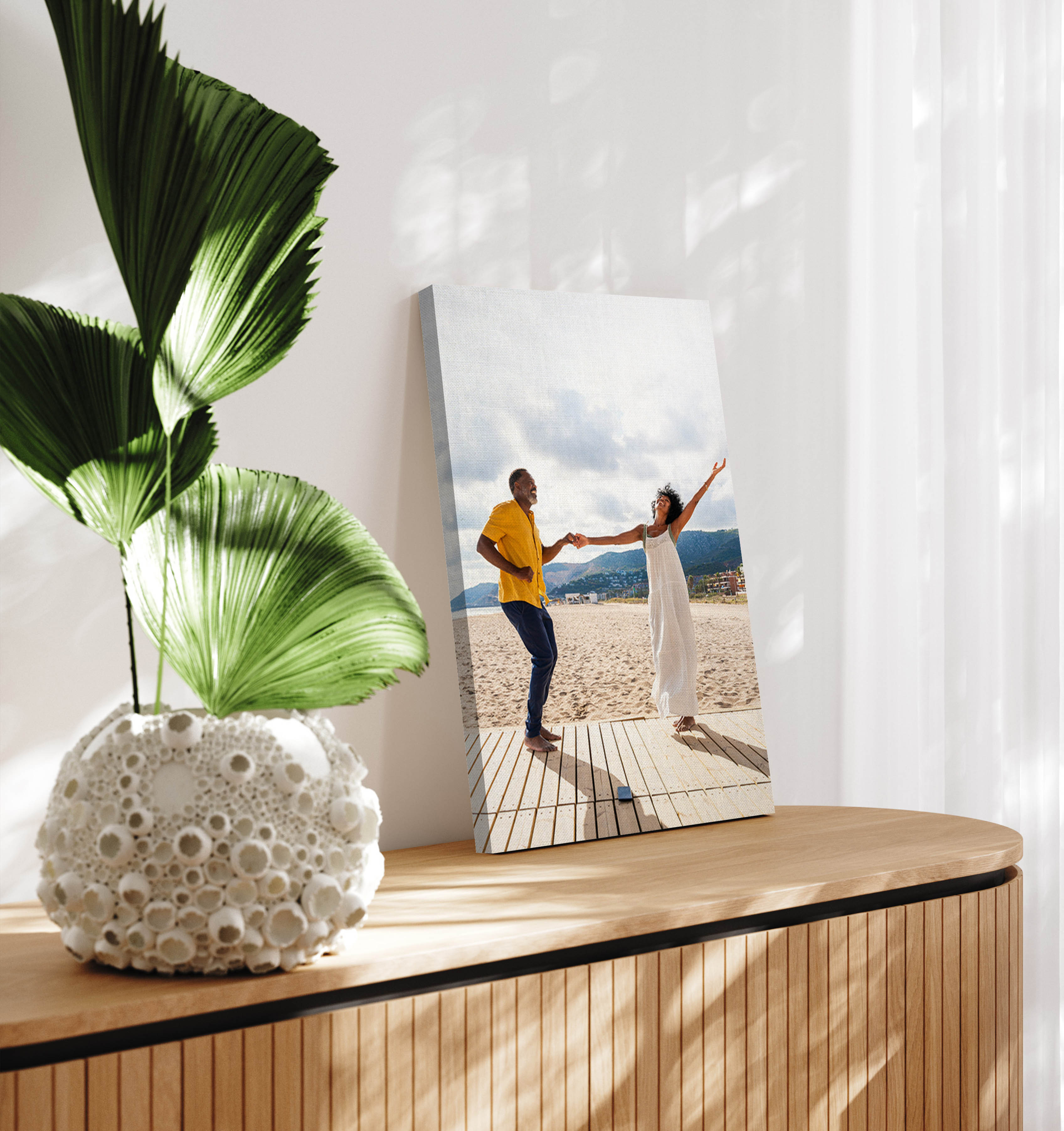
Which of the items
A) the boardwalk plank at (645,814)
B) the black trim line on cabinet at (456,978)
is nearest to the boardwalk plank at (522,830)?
the boardwalk plank at (645,814)

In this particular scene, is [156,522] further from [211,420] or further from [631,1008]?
[631,1008]

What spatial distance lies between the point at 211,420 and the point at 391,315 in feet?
2.09

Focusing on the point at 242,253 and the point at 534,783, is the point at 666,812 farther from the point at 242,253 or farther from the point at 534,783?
the point at 242,253

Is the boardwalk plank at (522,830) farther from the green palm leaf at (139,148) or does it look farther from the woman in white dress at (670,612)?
the green palm leaf at (139,148)

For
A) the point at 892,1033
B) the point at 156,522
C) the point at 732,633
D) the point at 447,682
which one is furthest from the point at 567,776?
the point at 156,522

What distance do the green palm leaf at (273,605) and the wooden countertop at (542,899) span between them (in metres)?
0.33

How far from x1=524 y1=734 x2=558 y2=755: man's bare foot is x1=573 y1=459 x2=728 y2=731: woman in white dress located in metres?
0.26


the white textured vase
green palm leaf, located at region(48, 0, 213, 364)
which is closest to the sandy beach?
the white textured vase

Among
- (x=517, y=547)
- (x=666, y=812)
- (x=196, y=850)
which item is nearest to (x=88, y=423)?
(x=196, y=850)

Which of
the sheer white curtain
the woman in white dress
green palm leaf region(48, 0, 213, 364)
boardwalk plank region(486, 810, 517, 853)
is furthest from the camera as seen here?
the sheer white curtain

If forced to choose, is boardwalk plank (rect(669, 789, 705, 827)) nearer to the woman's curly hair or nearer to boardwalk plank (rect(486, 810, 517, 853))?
boardwalk plank (rect(486, 810, 517, 853))

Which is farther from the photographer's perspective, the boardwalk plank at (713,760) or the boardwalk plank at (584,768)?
the boardwalk plank at (713,760)

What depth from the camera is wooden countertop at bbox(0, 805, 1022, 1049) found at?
46.7 inches

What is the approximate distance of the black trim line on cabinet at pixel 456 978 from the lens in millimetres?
1129
